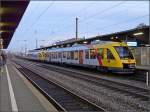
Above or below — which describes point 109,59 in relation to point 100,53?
below

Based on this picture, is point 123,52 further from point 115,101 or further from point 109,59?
point 115,101

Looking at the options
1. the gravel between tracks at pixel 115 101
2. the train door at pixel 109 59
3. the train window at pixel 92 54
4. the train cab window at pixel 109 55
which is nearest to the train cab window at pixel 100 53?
the train door at pixel 109 59

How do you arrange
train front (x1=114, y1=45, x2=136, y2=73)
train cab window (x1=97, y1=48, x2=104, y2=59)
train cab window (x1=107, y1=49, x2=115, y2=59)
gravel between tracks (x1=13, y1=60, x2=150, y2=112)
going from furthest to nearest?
train cab window (x1=97, y1=48, x2=104, y2=59) → train cab window (x1=107, y1=49, x2=115, y2=59) → train front (x1=114, y1=45, x2=136, y2=73) → gravel between tracks (x1=13, y1=60, x2=150, y2=112)

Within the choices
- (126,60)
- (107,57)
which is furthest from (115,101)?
(107,57)

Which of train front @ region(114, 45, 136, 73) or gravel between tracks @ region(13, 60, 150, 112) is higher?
train front @ region(114, 45, 136, 73)

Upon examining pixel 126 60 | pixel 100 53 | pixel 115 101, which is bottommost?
pixel 115 101

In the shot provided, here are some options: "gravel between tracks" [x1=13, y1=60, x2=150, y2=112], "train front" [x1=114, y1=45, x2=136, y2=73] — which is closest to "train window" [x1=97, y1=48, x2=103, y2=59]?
"train front" [x1=114, y1=45, x2=136, y2=73]

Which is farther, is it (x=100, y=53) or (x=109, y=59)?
(x=100, y=53)

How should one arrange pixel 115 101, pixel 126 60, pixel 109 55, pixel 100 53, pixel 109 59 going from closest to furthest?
1. pixel 115 101
2. pixel 126 60
3. pixel 109 59
4. pixel 109 55
5. pixel 100 53

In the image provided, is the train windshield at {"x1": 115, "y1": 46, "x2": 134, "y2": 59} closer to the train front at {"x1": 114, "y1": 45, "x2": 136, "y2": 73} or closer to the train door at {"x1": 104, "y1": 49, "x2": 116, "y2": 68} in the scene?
the train front at {"x1": 114, "y1": 45, "x2": 136, "y2": 73}

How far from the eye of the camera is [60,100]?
17.3 meters

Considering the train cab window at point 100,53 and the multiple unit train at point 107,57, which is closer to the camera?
the multiple unit train at point 107,57

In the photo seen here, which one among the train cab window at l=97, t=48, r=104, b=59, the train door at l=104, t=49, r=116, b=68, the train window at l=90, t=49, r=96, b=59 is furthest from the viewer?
the train window at l=90, t=49, r=96, b=59

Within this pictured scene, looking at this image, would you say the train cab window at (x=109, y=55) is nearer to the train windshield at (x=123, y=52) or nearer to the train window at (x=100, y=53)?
the train windshield at (x=123, y=52)
